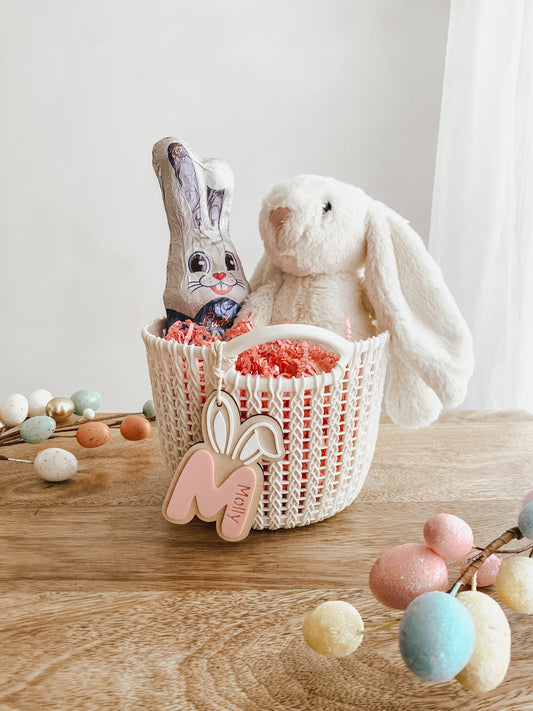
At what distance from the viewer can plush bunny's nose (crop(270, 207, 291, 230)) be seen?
65 cm

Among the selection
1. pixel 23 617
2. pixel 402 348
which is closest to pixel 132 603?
pixel 23 617

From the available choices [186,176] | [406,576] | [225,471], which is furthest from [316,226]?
[406,576]

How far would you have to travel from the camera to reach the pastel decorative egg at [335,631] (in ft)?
1.19

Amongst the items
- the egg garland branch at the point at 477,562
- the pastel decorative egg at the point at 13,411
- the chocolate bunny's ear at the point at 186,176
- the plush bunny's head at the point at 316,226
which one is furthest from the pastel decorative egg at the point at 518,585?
the pastel decorative egg at the point at 13,411

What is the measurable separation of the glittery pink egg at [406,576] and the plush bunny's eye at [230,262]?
15.6 inches

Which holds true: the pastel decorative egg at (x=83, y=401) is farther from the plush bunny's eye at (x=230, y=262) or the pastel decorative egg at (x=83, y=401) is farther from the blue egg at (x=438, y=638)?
the blue egg at (x=438, y=638)

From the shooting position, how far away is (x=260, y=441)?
0.52 m

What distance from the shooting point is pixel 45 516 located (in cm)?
61

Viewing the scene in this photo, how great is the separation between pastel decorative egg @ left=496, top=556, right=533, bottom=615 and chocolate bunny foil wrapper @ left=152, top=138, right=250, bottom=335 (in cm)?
37

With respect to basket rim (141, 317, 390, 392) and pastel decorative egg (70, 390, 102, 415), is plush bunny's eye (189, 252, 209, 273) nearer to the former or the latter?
basket rim (141, 317, 390, 392)

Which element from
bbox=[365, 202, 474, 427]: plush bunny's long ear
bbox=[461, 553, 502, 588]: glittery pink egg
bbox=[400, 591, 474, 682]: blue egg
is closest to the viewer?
bbox=[400, 591, 474, 682]: blue egg

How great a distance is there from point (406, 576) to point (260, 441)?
0.18m

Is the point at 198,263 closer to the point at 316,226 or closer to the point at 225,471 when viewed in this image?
the point at 316,226

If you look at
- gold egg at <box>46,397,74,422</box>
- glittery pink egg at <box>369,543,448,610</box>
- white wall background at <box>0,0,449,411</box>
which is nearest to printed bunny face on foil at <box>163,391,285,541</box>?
glittery pink egg at <box>369,543,448,610</box>
